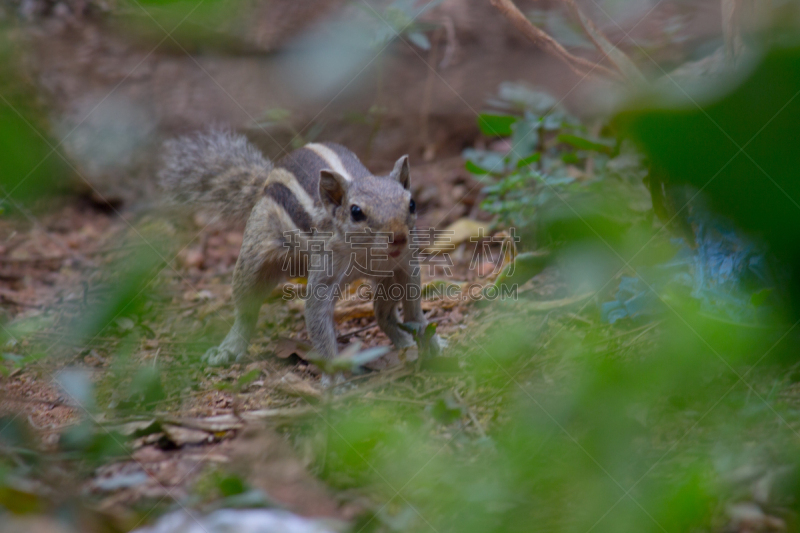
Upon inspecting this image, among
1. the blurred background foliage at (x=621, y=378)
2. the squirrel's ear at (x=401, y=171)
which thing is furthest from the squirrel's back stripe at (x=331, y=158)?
the blurred background foliage at (x=621, y=378)

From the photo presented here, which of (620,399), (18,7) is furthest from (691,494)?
(18,7)

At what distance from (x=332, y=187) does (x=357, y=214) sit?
283mm

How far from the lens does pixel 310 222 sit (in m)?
4.11

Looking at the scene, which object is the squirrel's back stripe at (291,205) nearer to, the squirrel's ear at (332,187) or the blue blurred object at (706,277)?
the squirrel's ear at (332,187)

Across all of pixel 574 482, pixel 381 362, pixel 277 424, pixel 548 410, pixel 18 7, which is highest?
pixel 18 7

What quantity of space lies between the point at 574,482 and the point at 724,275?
1.83m

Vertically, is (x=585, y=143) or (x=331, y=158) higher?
(x=331, y=158)

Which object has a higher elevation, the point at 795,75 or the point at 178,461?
the point at 795,75

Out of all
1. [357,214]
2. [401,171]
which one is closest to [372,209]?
[357,214]

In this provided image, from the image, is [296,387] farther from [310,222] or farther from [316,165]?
[316,165]

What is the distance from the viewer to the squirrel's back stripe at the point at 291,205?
4137mm

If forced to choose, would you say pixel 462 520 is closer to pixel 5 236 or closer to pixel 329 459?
pixel 329 459

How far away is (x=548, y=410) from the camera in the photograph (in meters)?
0.86

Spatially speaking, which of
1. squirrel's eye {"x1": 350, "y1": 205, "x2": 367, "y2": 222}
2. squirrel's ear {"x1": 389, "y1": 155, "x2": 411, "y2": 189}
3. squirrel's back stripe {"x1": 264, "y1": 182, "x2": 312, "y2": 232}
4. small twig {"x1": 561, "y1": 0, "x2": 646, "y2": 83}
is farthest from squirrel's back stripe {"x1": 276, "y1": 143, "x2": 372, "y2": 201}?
small twig {"x1": 561, "y1": 0, "x2": 646, "y2": 83}
